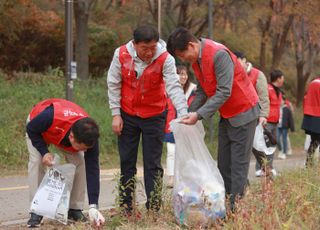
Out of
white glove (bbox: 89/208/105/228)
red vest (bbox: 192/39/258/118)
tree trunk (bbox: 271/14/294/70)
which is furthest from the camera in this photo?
tree trunk (bbox: 271/14/294/70)

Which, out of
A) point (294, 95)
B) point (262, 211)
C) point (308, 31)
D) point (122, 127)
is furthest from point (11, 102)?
point (294, 95)

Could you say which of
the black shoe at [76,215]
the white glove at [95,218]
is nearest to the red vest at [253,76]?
the black shoe at [76,215]

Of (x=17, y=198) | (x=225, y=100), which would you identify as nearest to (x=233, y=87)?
(x=225, y=100)

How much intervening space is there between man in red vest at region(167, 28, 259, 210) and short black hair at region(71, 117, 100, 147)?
79 centimetres

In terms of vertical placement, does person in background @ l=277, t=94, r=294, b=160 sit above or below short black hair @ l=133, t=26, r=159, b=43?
below

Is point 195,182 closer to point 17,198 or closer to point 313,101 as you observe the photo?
point 17,198

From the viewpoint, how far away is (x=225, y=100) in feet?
18.2

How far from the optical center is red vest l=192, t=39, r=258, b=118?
564cm

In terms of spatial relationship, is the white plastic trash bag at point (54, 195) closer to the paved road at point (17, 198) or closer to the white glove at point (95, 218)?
the white glove at point (95, 218)

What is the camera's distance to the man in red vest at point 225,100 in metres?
5.53

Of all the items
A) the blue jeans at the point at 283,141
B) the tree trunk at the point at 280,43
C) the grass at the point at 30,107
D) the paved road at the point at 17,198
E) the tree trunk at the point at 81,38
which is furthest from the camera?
the tree trunk at the point at 280,43

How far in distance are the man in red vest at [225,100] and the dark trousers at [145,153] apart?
1.35 ft

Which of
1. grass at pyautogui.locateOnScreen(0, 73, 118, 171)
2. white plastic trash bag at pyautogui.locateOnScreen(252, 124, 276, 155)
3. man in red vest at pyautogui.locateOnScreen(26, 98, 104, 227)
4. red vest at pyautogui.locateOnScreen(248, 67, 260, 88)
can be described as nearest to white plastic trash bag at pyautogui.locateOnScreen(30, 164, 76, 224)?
man in red vest at pyautogui.locateOnScreen(26, 98, 104, 227)

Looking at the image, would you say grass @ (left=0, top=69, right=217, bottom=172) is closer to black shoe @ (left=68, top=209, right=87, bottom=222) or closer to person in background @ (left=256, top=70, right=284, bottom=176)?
person in background @ (left=256, top=70, right=284, bottom=176)
